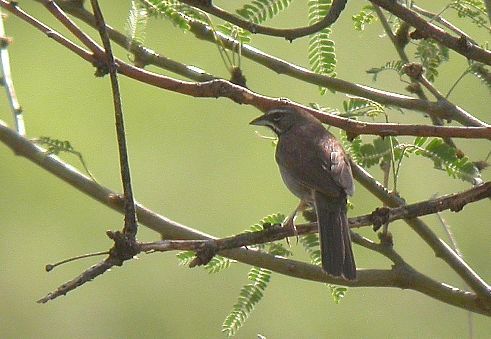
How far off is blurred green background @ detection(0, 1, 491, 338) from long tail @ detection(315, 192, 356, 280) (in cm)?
192

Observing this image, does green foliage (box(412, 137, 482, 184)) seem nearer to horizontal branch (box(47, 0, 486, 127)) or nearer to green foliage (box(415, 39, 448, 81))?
horizontal branch (box(47, 0, 486, 127))

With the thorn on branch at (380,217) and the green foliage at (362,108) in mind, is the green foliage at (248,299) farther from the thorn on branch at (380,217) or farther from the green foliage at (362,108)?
the thorn on branch at (380,217)

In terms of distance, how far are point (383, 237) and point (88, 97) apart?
443 centimetres

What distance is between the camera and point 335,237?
370 centimetres

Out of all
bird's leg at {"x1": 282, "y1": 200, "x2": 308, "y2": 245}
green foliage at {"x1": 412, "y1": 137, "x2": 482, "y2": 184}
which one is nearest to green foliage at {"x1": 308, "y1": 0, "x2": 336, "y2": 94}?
green foliage at {"x1": 412, "y1": 137, "x2": 482, "y2": 184}

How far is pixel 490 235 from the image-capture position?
6551 mm

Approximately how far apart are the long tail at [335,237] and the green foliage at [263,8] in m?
0.81

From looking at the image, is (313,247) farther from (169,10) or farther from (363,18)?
(169,10)

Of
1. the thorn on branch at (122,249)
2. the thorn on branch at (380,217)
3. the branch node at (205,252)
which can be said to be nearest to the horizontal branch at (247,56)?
the thorn on branch at (380,217)

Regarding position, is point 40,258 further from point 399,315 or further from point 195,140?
point 399,315

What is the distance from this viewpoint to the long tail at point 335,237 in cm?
350

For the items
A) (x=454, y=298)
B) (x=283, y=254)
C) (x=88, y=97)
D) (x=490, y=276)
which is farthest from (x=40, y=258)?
(x=454, y=298)

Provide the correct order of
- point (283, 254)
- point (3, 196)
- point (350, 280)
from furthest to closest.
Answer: point (3, 196)
point (283, 254)
point (350, 280)

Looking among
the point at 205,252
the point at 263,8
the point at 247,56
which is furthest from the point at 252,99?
the point at 247,56
